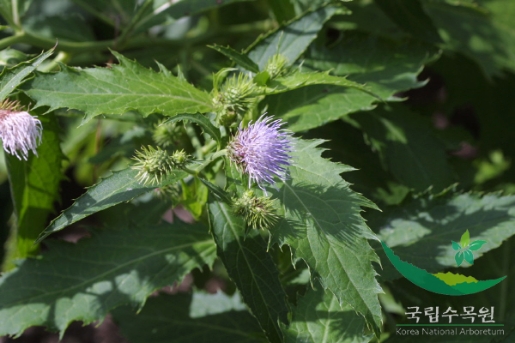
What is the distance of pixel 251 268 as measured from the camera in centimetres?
153

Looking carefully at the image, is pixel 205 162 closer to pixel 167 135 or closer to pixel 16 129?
pixel 167 135

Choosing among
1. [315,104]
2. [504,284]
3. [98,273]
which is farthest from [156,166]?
[504,284]

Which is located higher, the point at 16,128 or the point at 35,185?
the point at 16,128

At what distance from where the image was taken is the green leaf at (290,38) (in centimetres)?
181

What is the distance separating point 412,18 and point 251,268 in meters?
1.19

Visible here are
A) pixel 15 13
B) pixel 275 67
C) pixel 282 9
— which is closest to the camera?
pixel 275 67

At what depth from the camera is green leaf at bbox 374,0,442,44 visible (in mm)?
2109

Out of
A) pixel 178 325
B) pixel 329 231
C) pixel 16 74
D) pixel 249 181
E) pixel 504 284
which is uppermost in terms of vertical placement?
pixel 16 74

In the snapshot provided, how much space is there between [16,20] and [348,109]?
1151mm

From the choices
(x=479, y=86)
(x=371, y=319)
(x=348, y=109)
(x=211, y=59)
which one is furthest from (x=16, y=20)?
(x=479, y=86)

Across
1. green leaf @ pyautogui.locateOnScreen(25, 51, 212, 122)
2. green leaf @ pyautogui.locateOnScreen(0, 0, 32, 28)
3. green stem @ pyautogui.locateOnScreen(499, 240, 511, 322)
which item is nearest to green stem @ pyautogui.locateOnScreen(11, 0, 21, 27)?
green leaf @ pyautogui.locateOnScreen(0, 0, 32, 28)

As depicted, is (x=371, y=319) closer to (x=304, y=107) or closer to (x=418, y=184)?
(x=304, y=107)

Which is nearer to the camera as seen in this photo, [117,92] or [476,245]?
[117,92]

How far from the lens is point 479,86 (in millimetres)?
3029
